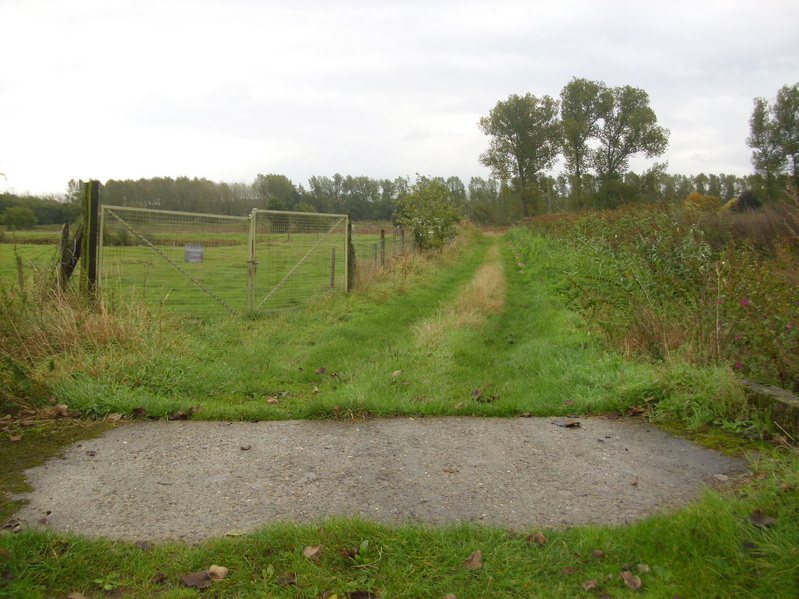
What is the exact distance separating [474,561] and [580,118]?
69.8 meters

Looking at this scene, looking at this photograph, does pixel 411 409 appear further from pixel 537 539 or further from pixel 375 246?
pixel 375 246

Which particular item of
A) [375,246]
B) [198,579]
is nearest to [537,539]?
[198,579]

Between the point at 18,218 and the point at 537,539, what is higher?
the point at 18,218

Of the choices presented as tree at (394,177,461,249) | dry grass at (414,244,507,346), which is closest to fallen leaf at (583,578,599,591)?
dry grass at (414,244,507,346)

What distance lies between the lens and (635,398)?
629cm

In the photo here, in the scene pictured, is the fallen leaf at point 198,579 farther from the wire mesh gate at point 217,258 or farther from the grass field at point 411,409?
the wire mesh gate at point 217,258

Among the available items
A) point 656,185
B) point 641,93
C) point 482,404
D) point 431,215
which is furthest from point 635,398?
point 641,93

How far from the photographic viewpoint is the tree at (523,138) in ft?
228

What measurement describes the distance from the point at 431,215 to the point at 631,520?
21.5 meters

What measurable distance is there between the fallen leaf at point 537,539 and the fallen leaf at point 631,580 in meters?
0.47

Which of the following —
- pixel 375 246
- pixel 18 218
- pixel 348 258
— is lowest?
pixel 348 258

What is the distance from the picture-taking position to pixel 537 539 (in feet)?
11.5

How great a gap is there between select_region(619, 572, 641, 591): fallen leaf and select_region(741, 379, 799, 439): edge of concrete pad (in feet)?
8.37

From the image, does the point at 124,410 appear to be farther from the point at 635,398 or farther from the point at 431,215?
the point at 431,215
